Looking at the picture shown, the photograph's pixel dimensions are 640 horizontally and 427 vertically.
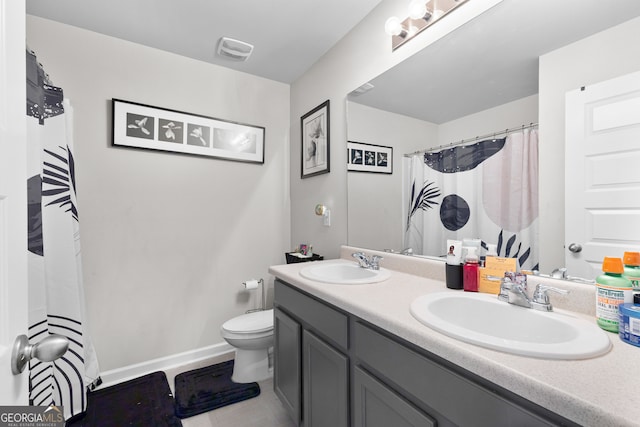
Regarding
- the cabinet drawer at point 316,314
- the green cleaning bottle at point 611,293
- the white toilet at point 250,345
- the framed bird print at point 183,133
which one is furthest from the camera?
the framed bird print at point 183,133

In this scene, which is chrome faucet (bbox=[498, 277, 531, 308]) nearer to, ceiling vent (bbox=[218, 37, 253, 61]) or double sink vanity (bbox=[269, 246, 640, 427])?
double sink vanity (bbox=[269, 246, 640, 427])

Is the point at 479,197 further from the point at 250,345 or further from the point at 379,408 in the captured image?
the point at 250,345

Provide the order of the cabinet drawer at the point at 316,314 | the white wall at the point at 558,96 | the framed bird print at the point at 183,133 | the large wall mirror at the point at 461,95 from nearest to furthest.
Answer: the white wall at the point at 558,96
the large wall mirror at the point at 461,95
the cabinet drawer at the point at 316,314
the framed bird print at the point at 183,133

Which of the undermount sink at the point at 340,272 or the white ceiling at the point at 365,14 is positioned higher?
the white ceiling at the point at 365,14

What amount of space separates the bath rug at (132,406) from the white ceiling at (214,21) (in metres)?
2.43

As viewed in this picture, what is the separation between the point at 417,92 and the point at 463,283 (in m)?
1.02

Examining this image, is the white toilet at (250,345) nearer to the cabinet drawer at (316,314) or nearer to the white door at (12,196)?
the cabinet drawer at (316,314)

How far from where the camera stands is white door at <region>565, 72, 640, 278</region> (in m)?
0.82

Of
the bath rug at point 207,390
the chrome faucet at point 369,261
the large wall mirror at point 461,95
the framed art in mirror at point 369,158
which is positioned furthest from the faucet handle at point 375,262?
the bath rug at point 207,390

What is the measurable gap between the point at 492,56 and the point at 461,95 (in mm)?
183

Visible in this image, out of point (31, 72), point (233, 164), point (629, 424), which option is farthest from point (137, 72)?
point (629, 424)

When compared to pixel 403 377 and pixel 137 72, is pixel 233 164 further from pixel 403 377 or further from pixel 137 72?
pixel 403 377

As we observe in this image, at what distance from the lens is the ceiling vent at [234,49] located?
2017 mm

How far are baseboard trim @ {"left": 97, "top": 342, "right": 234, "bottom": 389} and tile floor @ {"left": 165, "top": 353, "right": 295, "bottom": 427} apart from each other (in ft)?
2.12
